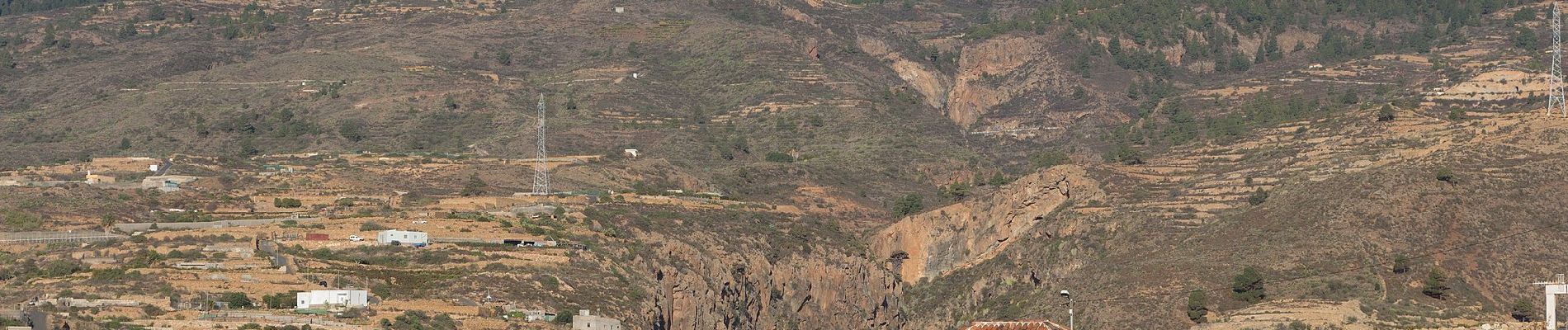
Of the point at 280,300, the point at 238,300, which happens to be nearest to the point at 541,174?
the point at 280,300

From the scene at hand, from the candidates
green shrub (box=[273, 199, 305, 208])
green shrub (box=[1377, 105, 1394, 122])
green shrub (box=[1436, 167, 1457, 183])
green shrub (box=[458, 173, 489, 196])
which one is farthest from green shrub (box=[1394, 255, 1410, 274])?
green shrub (box=[273, 199, 305, 208])

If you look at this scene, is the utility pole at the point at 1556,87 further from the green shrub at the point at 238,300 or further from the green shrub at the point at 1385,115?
the green shrub at the point at 238,300

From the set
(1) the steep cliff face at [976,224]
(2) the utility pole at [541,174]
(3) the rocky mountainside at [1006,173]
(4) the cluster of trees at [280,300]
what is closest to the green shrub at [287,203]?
(3) the rocky mountainside at [1006,173]

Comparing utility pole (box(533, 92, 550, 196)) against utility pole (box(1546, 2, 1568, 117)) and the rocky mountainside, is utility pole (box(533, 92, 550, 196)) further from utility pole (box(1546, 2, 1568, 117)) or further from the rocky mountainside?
utility pole (box(1546, 2, 1568, 117))

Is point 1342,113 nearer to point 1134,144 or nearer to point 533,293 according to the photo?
point 1134,144

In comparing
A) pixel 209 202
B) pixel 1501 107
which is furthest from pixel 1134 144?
pixel 209 202

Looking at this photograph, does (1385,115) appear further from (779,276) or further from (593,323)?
(593,323)
